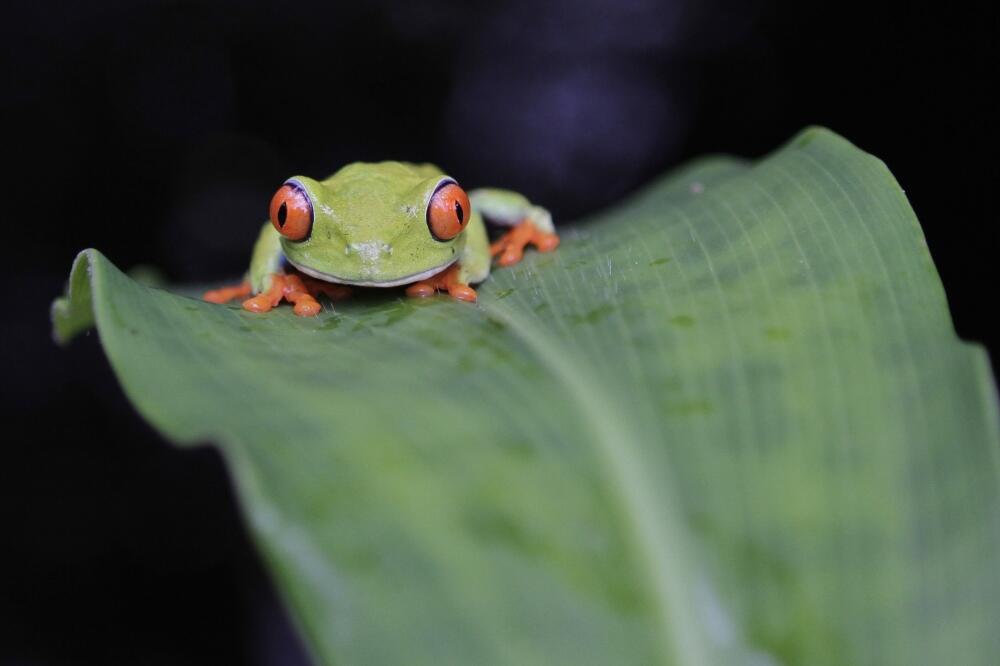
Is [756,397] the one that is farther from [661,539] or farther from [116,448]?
[116,448]

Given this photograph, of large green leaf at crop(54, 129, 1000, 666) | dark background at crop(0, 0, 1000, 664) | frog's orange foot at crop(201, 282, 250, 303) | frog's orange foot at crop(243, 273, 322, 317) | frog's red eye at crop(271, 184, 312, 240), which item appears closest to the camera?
large green leaf at crop(54, 129, 1000, 666)

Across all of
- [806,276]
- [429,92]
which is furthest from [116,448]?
[806,276]

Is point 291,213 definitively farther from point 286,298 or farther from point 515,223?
point 515,223

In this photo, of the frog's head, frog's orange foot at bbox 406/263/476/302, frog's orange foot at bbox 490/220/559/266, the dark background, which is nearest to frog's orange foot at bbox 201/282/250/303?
the frog's head

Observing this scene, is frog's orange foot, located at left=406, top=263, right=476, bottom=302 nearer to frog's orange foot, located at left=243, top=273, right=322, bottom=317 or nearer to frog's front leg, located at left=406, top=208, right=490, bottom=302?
frog's front leg, located at left=406, top=208, right=490, bottom=302

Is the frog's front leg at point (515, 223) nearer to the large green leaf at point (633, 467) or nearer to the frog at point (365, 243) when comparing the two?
the frog at point (365, 243)

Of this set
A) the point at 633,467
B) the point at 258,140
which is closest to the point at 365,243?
the point at 633,467
